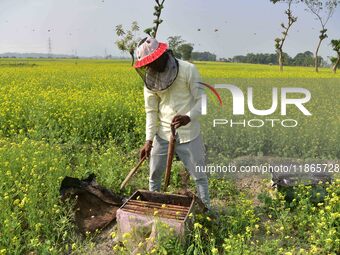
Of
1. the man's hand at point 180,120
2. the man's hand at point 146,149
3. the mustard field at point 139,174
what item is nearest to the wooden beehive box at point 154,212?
the mustard field at point 139,174

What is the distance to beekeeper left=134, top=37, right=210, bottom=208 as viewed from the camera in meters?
3.20

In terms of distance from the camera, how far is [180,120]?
331cm

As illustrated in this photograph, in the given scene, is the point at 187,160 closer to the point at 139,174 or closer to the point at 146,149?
the point at 146,149

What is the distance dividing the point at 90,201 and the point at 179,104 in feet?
4.48

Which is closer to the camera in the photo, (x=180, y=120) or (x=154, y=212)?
(x=154, y=212)

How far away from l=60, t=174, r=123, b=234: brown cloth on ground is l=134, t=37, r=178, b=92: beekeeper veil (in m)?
1.24

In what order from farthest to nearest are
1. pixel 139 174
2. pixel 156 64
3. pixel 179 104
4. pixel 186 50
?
pixel 186 50, pixel 139 174, pixel 179 104, pixel 156 64

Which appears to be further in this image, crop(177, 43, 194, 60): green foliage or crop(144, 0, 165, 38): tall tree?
crop(177, 43, 194, 60): green foliage

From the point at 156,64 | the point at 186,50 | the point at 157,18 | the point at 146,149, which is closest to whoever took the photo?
the point at 156,64

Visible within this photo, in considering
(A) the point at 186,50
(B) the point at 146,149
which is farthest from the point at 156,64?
(A) the point at 186,50

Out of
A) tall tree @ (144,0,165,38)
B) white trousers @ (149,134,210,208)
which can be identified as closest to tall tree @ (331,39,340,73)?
tall tree @ (144,0,165,38)

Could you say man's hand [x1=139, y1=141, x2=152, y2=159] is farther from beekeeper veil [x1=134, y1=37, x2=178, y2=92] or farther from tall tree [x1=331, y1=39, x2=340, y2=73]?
tall tree [x1=331, y1=39, x2=340, y2=73]

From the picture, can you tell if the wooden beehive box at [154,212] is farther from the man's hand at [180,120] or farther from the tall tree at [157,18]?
the tall tree at [157,18]

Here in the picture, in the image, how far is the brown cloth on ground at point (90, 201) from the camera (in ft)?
12.4
